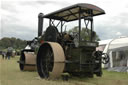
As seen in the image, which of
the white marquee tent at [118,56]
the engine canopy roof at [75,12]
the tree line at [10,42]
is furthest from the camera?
the tree line at [10,42]

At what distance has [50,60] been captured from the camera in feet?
20.4

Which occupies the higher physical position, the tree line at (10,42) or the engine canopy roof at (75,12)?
the engine canopy roof at (75,12)

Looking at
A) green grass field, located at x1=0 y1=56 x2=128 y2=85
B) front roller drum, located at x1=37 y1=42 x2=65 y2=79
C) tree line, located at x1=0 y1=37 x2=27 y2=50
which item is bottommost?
tree line, located at x1=0 y1=37 x2=27 y2=50

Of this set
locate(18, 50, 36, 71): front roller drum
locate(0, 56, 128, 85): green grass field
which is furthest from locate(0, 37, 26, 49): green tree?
locate(0, 56, 128, 85): green grass field

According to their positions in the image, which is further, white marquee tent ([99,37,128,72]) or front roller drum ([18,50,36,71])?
white marquee tent ([99,37,128,72])

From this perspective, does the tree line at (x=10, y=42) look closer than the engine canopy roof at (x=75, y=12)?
No

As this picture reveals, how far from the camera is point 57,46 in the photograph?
19.1ft

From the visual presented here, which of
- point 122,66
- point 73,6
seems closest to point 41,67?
point 73,6

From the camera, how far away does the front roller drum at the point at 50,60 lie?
220 inches

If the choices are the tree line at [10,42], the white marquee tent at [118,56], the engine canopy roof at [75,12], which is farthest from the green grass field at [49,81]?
the tree line at [10,42]

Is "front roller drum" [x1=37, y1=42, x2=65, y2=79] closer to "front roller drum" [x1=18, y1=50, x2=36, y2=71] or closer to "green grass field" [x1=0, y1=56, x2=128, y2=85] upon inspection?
"green grass field" [x1=0, y1=56, x2=128, y2=85]

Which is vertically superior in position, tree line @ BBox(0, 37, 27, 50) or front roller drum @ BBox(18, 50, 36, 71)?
front roller drum @ BBox(18, 50, 36, 71)

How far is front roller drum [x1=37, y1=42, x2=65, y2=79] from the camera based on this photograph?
5598mm

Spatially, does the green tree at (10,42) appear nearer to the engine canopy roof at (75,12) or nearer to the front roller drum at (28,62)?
the front roller drum at (28,62)
